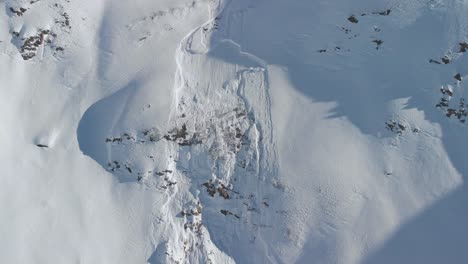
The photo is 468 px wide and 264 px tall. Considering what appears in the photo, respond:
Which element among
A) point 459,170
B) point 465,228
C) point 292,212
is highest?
point 459,170

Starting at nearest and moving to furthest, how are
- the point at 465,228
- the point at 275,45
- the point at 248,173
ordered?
the point at 465,228
the point at 248,173
the point at 275,45

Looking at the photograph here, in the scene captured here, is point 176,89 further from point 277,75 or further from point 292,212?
point 292,212

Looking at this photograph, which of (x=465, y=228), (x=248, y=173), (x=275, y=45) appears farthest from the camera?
(x=275, y=45)

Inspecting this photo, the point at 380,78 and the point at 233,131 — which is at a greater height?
the point at 380,78

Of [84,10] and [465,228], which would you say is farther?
[84,10]

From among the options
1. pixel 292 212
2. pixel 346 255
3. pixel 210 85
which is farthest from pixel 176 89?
pixel 346 255

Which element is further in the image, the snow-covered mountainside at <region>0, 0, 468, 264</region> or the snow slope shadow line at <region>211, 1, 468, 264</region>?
the snow-covered mountainside at <region>0, 0, 468, 264</region>

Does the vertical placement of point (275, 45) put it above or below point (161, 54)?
above

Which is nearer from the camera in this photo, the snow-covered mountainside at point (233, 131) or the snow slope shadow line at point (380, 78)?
the snow slope shadow line at point (380, 78)
